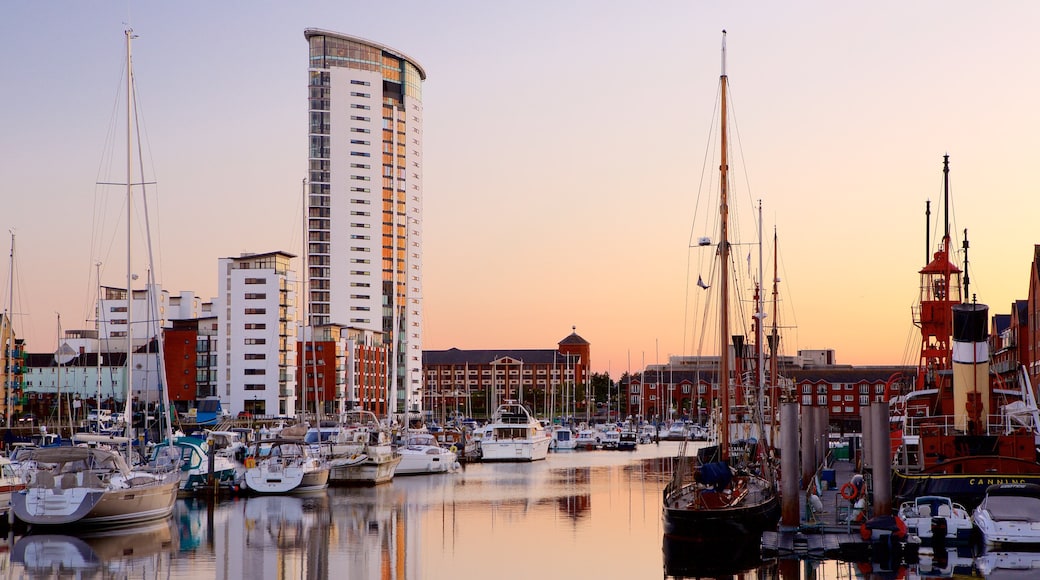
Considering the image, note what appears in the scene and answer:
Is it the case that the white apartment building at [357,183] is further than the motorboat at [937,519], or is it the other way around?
the white apartment building at [357,183]

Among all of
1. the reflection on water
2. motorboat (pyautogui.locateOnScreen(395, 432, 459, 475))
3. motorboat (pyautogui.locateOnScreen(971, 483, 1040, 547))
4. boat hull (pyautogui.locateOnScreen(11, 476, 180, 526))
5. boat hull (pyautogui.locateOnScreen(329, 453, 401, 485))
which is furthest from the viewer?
motorboat (pyautogui.locateOnScreen(395, 432, 459, 475))

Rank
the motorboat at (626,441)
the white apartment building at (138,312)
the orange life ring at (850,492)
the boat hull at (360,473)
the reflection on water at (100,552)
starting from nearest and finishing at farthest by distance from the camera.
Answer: the reflection on water at (100,552) < the orange life ring at (850,492) < the boat hull at (360,473) < the motorboat at (626,441) < the white apartment building at (138,312)

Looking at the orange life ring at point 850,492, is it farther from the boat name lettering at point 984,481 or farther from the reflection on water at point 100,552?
the reflection on water at point 100,552

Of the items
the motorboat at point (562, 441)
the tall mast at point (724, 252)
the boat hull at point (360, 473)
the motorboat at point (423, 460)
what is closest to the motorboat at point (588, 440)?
the motorboat at point (562, 441)

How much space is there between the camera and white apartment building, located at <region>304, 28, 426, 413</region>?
179 m

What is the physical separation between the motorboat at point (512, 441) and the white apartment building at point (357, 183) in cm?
7887

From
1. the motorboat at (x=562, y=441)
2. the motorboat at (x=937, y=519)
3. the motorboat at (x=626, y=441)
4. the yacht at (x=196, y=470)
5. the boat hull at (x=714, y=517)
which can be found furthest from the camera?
the motorboat at (x=626, y=441)

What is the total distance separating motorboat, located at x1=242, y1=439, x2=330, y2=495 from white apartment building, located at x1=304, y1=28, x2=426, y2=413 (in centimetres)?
11685

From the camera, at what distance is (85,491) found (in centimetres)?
4031

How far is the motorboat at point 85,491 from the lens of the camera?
40.1 metres

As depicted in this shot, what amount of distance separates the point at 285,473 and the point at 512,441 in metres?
40.5

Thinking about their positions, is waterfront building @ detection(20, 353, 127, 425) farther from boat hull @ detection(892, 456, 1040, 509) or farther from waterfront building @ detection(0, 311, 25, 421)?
boat hull @ detection(892, 456, 1040, 509)

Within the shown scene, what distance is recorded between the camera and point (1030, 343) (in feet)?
284

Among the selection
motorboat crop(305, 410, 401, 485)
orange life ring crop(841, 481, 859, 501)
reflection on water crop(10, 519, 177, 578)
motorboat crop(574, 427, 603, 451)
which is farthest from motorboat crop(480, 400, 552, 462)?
orange life ring crop(841, 481, 859, 501)
